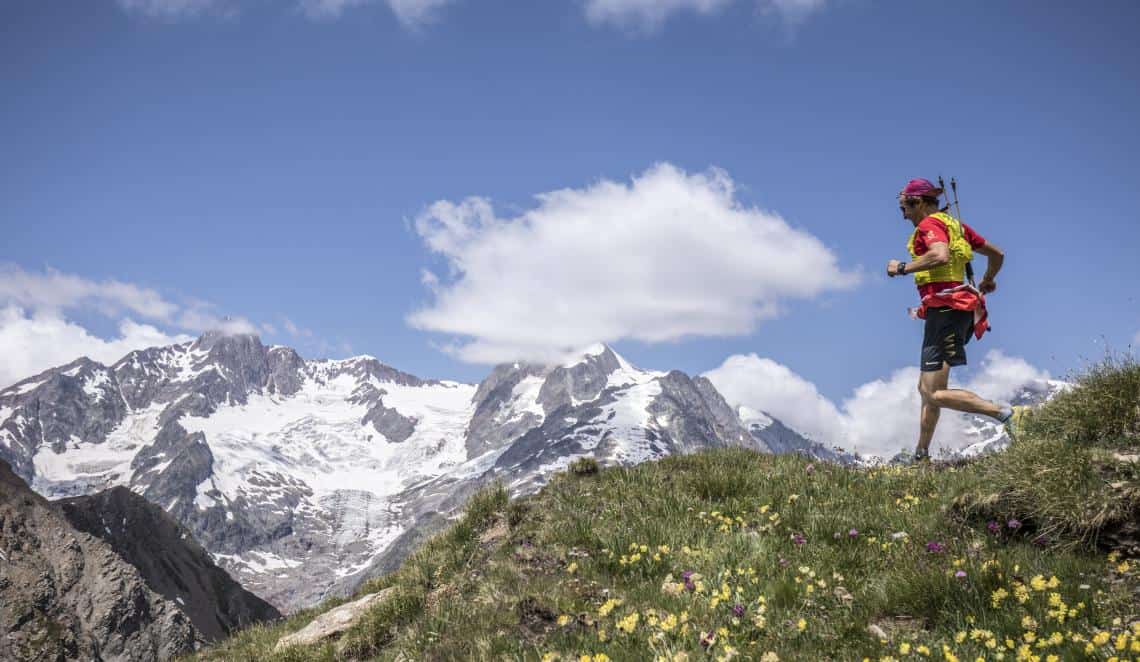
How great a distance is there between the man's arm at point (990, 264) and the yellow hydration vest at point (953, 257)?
55 cm

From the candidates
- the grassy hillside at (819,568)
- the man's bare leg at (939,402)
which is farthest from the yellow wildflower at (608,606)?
the man's bare leg at (939,402)

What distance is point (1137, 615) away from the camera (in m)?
Result: 4.55

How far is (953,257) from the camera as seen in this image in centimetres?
960

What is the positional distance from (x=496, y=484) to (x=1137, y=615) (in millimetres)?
7387

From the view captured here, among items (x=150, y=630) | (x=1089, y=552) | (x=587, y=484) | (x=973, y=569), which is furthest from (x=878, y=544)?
(x=150, y=630)

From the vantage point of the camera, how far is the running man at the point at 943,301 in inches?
372

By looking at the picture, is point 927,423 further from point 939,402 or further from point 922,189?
point 922,189

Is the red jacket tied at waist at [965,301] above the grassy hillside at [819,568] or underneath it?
above

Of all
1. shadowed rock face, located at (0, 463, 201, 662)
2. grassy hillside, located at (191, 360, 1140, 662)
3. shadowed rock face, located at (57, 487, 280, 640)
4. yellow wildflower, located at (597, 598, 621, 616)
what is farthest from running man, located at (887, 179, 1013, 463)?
shadowed rock face, located at (57, 487, 280, 640)

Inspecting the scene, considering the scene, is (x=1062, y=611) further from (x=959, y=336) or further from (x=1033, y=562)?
(x=959, y=336)

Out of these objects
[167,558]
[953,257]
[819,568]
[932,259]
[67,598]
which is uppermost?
[953,257]

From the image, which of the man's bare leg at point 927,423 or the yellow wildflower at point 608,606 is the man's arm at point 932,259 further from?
the yellow wildflower at point 608,606

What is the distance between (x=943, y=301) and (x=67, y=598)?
28.0 meters

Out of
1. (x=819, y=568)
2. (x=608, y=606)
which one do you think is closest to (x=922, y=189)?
(x=819, y=568)
